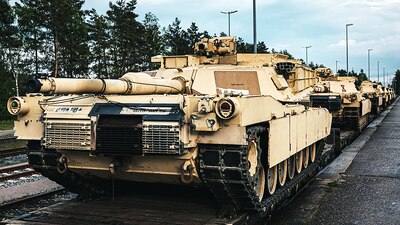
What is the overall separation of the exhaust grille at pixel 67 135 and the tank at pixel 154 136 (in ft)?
0.04

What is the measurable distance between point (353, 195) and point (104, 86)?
563 centimetres

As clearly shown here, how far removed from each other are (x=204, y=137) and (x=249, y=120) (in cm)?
60

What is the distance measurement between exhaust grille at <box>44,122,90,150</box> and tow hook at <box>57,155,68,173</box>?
0.98ft

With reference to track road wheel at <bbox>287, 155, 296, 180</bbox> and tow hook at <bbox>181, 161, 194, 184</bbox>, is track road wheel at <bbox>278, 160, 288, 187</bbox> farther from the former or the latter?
tow hook at <bbox>181, 161, 194, 184</bbox>

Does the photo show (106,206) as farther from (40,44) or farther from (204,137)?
(40,44)

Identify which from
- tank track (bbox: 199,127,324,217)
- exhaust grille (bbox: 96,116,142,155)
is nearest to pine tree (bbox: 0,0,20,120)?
exhaust grille (bbox: 96,116,142,155)

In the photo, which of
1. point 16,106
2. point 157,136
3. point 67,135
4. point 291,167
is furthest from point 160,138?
point 291,167

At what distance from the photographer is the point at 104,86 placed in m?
6.47

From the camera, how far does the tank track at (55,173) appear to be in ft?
24.4

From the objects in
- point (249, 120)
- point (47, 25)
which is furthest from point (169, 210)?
point (47, 25)

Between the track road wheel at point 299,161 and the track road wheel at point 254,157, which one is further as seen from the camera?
the track road wheel at point 299,161

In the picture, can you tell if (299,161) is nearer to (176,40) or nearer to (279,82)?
(279,82)

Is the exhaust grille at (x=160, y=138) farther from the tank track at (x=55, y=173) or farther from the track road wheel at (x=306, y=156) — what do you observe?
the track road wheel at (x=306, y=156)

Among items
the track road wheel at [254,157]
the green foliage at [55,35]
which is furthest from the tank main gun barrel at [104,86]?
the green foliage at [55,35]
